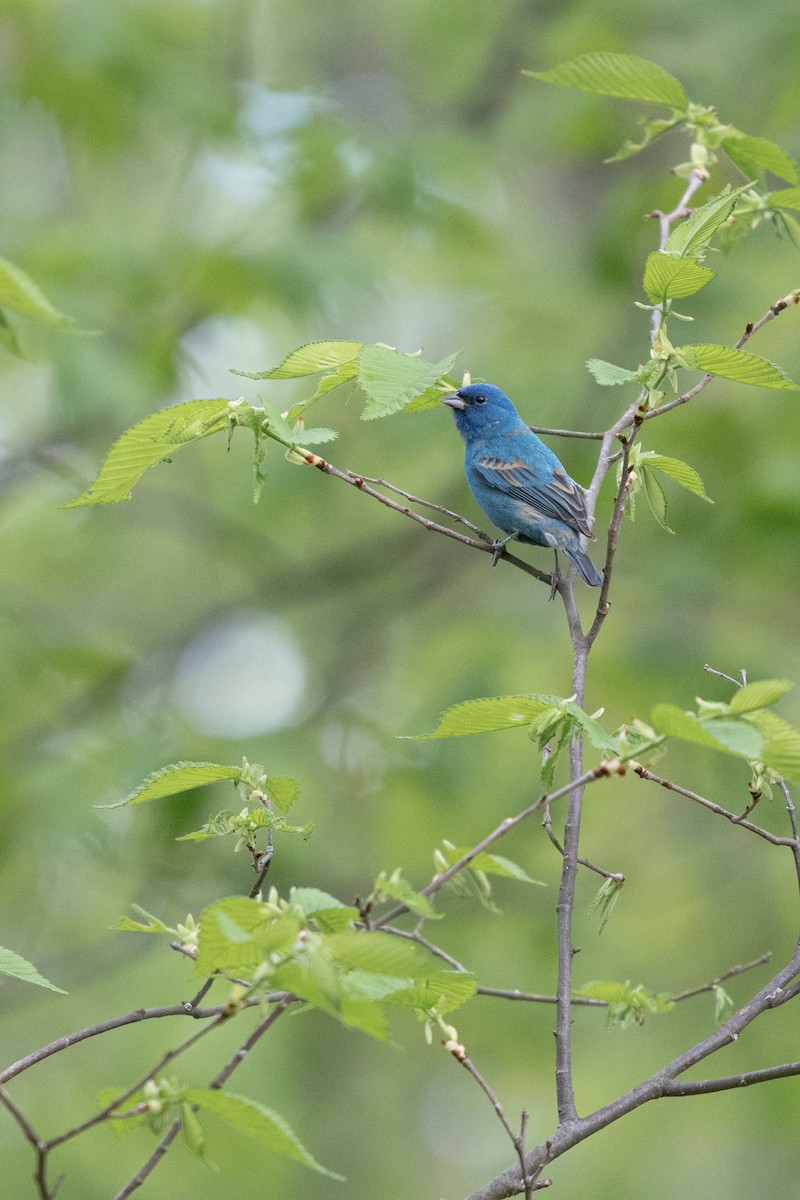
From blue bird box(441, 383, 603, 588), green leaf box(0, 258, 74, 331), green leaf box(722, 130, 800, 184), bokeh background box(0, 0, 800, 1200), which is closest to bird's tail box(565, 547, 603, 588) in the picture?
blue bird box(441, 383, 603, 588)

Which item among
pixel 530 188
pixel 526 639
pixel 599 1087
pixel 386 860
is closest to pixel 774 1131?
pixel 599 1087

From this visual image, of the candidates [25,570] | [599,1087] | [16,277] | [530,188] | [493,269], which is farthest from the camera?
[530,188]

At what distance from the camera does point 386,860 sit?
9.66 metres

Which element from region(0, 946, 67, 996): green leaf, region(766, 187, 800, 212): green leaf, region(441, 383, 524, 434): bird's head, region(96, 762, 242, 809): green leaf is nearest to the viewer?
region(0, 946, 67, 996): green leaf

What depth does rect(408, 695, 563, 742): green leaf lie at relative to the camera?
214 cm

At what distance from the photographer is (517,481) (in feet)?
19.9

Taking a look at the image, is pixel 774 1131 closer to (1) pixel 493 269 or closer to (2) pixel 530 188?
(1) pixel 493 269

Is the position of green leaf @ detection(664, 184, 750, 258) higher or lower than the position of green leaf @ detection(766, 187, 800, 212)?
lower

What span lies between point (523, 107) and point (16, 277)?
21.7 feet

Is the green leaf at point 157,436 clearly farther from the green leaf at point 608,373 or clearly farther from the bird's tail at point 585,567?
the bird's tail at point 585,567

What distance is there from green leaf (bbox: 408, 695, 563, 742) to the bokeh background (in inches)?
174

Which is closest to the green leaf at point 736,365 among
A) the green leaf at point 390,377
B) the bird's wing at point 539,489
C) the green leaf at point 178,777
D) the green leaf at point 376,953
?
the green leaf at point 390,377

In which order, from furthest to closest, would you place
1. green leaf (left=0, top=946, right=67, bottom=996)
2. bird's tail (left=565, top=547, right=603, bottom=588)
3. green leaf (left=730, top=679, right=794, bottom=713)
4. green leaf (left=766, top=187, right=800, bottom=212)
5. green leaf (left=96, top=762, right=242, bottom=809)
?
bird's tail (left=565, top=547, right=603, bottom=588) < green leaf (left=766, top=187, right=800, bottom=212) < green leaf (left=96, top=762, right=242, bottom=809) < green leaf (left=0, top=946, right=67, bottom=996) < green leaf (left=730, top=679, right=794, bottom=713)

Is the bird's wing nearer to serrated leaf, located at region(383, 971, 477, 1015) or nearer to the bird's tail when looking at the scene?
the bird's tail
